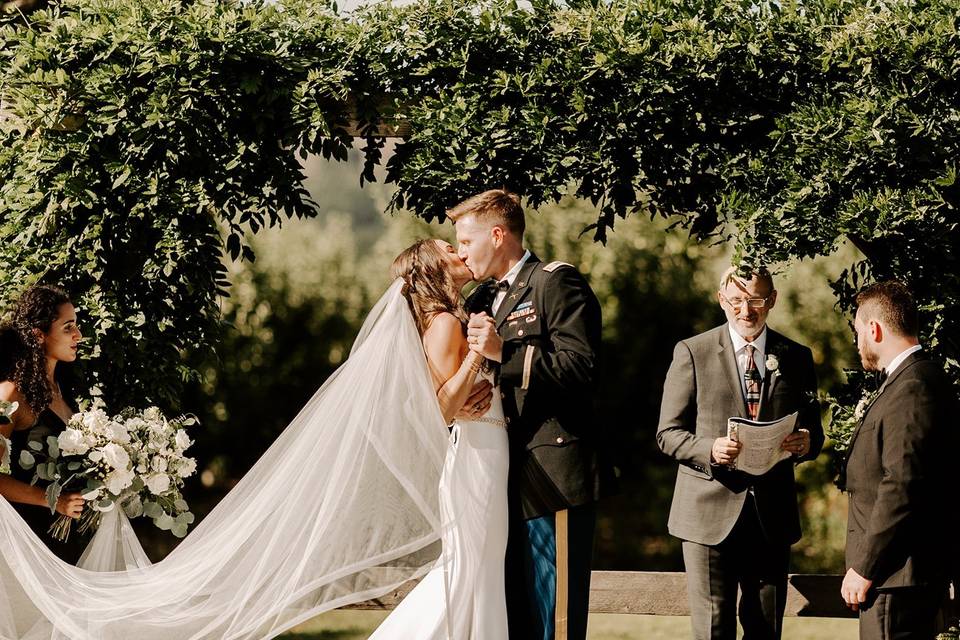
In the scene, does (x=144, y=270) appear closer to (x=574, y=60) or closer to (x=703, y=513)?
(x=574, y=60)

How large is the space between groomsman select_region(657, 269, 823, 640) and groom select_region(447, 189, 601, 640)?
63 cm

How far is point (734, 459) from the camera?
4461 mm

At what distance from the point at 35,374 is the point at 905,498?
11.3ft

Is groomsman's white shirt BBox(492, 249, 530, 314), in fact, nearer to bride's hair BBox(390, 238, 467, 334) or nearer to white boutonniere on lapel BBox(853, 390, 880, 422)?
bride's hair BBox(390, 238, 467, 334)

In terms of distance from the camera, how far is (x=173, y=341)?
5113 mm

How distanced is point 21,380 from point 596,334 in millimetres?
2408

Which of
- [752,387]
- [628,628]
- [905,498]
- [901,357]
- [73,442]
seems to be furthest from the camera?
[628,628]

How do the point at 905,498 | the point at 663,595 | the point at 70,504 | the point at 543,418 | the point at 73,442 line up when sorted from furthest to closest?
the point at 663,595 → the point at 70,504 → the point at 73,442 → the point at 543,418 → the point at 905,498

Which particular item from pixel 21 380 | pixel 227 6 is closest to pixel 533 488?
pixel 21 380

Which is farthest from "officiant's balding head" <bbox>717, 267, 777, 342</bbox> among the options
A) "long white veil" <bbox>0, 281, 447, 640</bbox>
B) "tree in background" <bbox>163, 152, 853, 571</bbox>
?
"tree in background" <bbox>163, 152, 853, 571</bbox>

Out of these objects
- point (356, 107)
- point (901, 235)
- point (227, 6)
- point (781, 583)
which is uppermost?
point (227, 6)

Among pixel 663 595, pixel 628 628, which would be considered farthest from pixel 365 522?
pixel 628 628

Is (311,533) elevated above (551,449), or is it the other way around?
(551,449)

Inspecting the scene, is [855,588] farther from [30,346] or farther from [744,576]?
[30,346]
